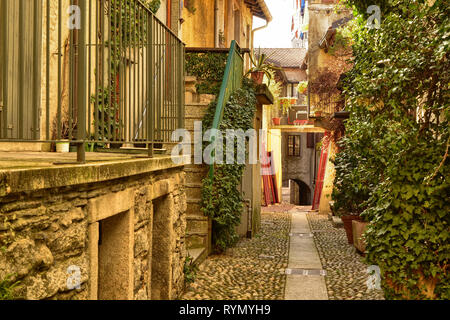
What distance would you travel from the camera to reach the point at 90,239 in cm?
312

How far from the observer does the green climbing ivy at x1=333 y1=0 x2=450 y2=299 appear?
4820 millimetres

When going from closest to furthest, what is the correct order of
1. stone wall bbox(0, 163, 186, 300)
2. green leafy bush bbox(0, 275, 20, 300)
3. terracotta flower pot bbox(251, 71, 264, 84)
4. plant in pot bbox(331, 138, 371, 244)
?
green leafy bush bbox(0, 275, 20, 300) < stone wall bbox(0, 163, 186, 300) < plant in pot bbox(331, 138, 371, 244) < terracotta flower pot bbox(251, 71, 264, 84)

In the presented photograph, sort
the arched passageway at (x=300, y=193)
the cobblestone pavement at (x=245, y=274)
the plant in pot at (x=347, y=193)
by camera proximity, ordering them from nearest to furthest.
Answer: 1. the cobblestone pavement at (x=245, y=274)
2. the plant in pot at (x=347, y=193)
3. the arched passageway at (x=300, y=193)

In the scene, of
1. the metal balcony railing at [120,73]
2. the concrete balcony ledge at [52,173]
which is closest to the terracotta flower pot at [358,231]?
the metal balcony railing at [120,73]

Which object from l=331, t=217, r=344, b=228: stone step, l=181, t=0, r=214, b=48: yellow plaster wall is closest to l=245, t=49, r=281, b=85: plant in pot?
l=181, t=0, r=214, b=48: yellow plaster wall

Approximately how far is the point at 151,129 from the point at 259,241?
656 centimetres

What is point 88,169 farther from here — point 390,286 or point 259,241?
point 259,241

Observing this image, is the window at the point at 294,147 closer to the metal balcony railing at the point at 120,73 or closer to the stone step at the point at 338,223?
the stone step at the point at 338,223

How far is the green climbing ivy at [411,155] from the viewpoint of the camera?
482 centimetres

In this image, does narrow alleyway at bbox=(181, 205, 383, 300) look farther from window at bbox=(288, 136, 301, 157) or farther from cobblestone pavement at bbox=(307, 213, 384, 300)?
window at bbox=(288, 136, 301, 157)

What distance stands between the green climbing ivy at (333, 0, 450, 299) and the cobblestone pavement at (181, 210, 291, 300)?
169 centimetres

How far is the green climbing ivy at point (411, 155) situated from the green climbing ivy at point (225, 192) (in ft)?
9.87
